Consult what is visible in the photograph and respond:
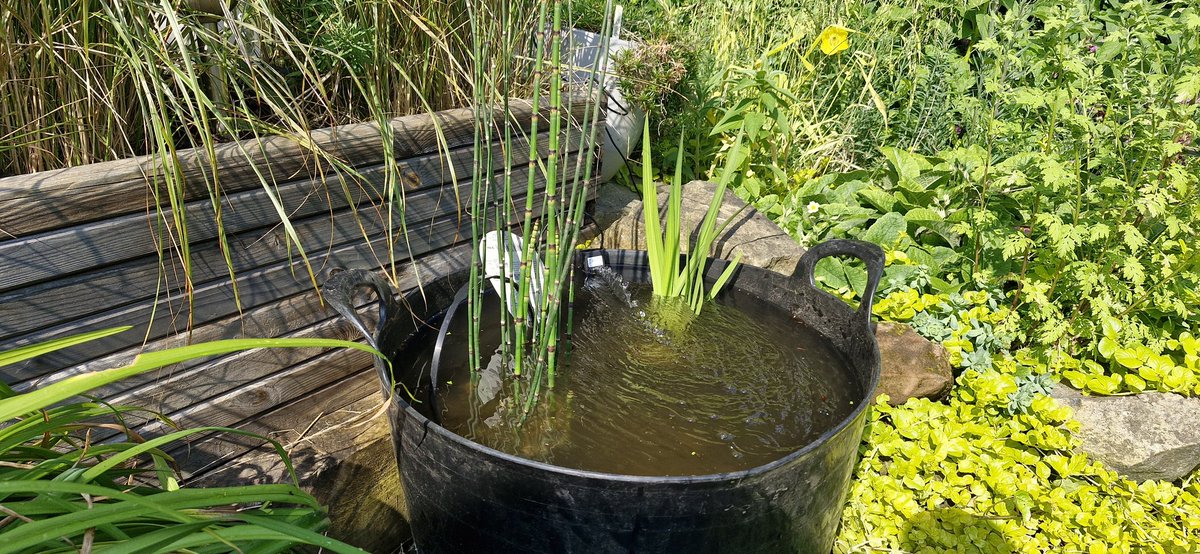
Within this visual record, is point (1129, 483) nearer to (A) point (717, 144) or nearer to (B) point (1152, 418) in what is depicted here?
(B) point (1152, 418)

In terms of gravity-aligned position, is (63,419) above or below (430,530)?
above

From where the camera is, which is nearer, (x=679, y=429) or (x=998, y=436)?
(x=679, y=429)

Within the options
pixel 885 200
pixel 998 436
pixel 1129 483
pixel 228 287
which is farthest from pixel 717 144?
pixel 228 287

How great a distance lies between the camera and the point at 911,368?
2.10 m

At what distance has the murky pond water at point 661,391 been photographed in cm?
131

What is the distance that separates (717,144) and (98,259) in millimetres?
2589

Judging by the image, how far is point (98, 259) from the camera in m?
1.28

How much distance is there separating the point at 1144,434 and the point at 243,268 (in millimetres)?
2365

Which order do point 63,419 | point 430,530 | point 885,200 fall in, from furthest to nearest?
point 885,200, point 430,530, point 63,419

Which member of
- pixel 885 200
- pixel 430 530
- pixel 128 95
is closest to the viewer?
pixel 430 530

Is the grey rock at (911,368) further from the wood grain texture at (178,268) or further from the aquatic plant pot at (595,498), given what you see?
the wood grain texture at (178,268)

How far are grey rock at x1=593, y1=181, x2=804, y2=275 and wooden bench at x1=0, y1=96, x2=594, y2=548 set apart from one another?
57cm

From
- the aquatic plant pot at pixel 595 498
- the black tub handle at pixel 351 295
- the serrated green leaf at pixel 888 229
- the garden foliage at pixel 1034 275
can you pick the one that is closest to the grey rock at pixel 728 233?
the garden foliage at pixel 1034 275

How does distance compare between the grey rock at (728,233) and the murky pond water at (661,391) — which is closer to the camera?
the murky pond water at (661,391)
